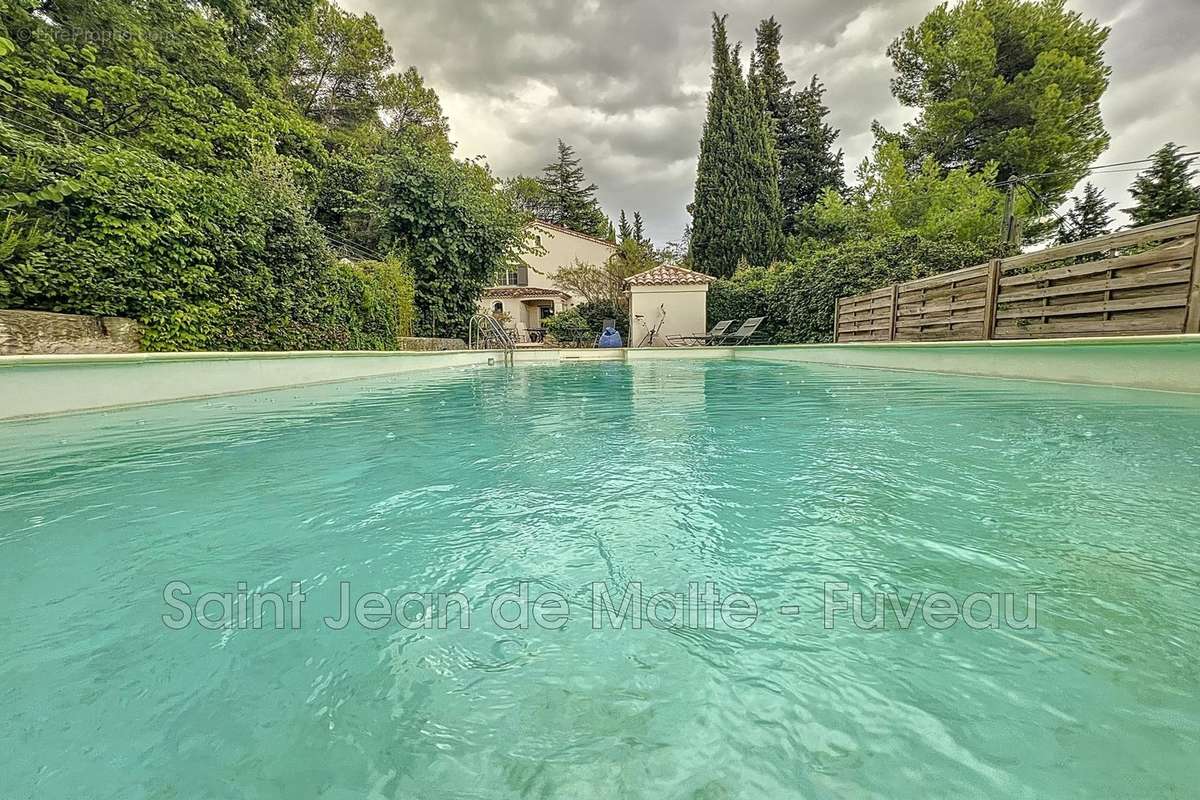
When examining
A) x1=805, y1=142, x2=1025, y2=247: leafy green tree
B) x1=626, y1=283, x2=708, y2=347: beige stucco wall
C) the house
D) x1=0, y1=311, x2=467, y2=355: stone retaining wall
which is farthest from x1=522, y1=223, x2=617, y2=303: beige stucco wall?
x1=0, y1=311, x2=467, y2=355: stone retaining wall

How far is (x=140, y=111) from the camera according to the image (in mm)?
9945

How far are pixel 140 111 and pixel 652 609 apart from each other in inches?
571

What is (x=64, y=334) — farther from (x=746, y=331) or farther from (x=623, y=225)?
(x=623, y=225)

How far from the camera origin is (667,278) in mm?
17531

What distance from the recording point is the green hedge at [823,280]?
10.8 metres

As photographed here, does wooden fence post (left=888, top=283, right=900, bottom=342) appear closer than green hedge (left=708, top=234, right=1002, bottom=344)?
Yes

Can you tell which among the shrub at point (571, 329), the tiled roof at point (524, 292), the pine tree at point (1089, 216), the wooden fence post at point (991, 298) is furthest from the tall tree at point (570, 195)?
the wooden fence post at point (991, 298)

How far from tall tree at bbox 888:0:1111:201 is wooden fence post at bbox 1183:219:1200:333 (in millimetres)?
16457

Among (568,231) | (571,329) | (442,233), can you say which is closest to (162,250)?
(442,233)

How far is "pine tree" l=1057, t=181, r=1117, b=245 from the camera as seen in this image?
16.1 meters

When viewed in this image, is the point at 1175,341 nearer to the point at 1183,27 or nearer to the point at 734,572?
the point at 734,572

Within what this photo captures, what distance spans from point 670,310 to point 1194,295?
13.9m

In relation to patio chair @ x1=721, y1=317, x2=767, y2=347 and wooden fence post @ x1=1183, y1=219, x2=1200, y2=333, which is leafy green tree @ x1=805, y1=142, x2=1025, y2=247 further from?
wooden fence post @ x1=1183, y1=219, x2=1200, y2=333

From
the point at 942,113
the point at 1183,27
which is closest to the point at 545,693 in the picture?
the point at 1183,27
